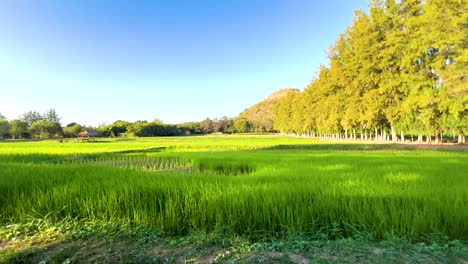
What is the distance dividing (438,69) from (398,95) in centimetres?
426

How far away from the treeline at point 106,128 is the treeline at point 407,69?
78035 mm

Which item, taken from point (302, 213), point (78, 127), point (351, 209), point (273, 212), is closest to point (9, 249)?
point (273, 212)

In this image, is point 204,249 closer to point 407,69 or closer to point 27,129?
point 407,69

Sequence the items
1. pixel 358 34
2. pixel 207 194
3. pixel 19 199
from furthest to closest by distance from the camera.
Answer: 1. pixel 358 34
2. pixel 19 199
3. pixel 207 194

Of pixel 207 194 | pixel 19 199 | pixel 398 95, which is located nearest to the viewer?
pixel 207 194

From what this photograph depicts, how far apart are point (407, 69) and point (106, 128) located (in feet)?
305

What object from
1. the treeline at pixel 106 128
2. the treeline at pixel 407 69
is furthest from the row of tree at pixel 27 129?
the treeline at pixel 407 69

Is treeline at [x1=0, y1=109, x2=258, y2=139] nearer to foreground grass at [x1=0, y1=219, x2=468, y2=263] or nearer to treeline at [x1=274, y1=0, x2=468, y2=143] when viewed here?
treeline at [x1=274, y1=0, x2=468, y2=143]

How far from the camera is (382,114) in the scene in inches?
1051

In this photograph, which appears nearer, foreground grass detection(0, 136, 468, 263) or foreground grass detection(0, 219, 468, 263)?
foreground grass detection(0, 219, 468, 263)

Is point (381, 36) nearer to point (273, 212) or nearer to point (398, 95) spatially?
point (398, 95)

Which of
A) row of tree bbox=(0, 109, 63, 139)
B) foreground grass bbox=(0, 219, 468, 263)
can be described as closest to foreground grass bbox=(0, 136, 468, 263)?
foreground grass bbox=(0, 219, 468, 263)

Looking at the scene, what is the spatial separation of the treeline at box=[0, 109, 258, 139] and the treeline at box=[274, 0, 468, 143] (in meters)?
78.0

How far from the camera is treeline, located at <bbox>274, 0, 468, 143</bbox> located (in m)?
18.7
